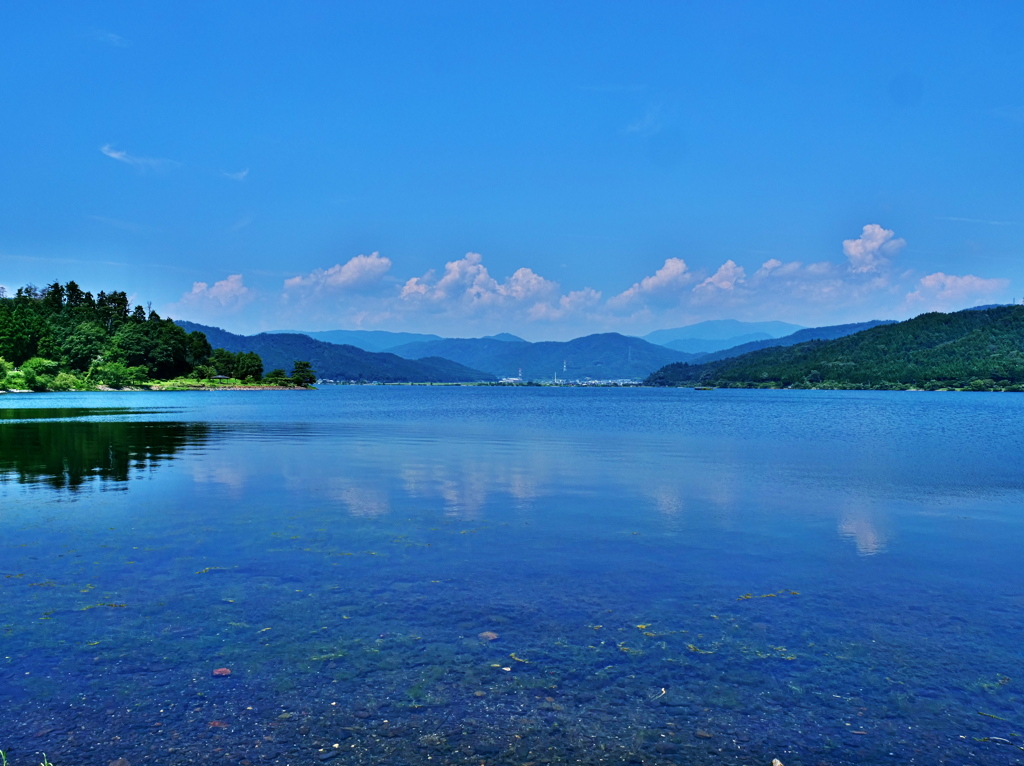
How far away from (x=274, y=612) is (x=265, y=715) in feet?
Answer: 13.8

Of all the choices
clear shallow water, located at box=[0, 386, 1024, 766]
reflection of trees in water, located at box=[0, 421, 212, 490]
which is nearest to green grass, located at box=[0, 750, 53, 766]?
clear shallow water, located at box=[0, 386, 1024, 766]

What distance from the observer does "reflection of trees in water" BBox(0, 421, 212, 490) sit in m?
32.1

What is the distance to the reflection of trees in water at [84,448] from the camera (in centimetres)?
3212

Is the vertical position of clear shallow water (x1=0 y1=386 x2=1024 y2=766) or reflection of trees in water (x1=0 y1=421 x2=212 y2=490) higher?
reflection of trees in water (x1=0 y1=421 x2=212 y2=490)

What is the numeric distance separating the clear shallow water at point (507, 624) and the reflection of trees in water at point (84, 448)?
230 centimetres

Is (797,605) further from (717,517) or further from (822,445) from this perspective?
(822,445)

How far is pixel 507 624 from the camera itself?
1247cm

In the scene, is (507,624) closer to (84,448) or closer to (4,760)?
A: (4,760)

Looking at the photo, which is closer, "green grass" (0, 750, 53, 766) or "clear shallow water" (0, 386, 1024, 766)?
"green grass" (0, 750, 53, 766)

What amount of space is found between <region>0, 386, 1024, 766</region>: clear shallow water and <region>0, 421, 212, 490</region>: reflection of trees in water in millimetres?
2301

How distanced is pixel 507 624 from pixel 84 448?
41728 mm

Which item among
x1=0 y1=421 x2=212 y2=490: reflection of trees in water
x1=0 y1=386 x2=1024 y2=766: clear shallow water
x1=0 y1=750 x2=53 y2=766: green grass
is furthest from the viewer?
x1=0 y1=421 x2=212 y2=490: reflection of trees in water

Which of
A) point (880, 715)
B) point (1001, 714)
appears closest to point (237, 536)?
point (880, 715)

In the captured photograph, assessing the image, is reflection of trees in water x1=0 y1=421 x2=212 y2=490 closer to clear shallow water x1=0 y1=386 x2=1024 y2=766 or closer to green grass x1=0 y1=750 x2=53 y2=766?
clear shallow water x1=0 y1=386 x2=1024 y2=766
